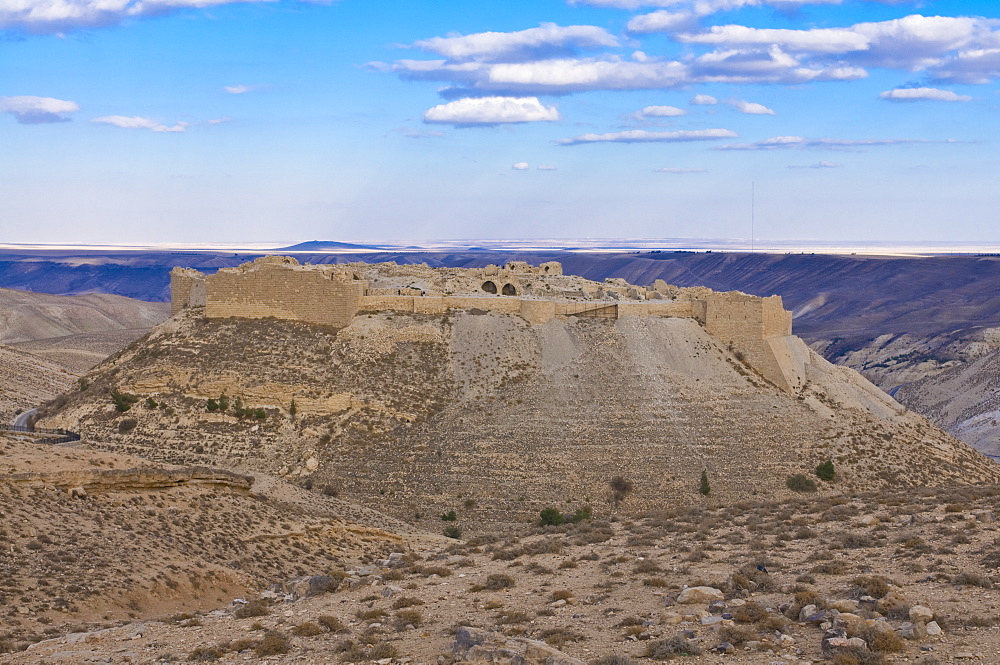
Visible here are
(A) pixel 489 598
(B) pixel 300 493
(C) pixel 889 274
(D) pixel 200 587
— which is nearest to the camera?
(A) pixel 489 598

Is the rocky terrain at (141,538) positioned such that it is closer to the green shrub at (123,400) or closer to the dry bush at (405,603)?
the dry bush at (405,603)

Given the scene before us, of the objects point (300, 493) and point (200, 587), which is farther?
point (300, 493)

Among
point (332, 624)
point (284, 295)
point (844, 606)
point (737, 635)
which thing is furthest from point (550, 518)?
point (737, 635)

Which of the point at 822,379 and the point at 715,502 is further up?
the point at 822,379

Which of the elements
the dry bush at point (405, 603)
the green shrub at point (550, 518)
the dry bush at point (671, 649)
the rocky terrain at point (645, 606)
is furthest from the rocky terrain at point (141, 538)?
the dry bush at point (671, 649)

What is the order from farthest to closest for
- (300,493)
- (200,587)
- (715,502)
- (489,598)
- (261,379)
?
(261,379) < (715,502) < (300,493) < (200,587) < (489,598)

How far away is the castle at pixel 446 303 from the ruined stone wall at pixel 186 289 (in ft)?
0.14

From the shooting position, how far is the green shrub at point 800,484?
1538 inches

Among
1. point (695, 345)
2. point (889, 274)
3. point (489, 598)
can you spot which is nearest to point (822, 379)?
point (695, 345)

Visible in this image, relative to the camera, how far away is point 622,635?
651 inches

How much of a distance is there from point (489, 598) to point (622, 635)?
13.8ft

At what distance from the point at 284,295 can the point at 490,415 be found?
33.3 ft

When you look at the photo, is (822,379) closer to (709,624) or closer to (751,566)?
(751,566)

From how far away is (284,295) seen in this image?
4406cm
